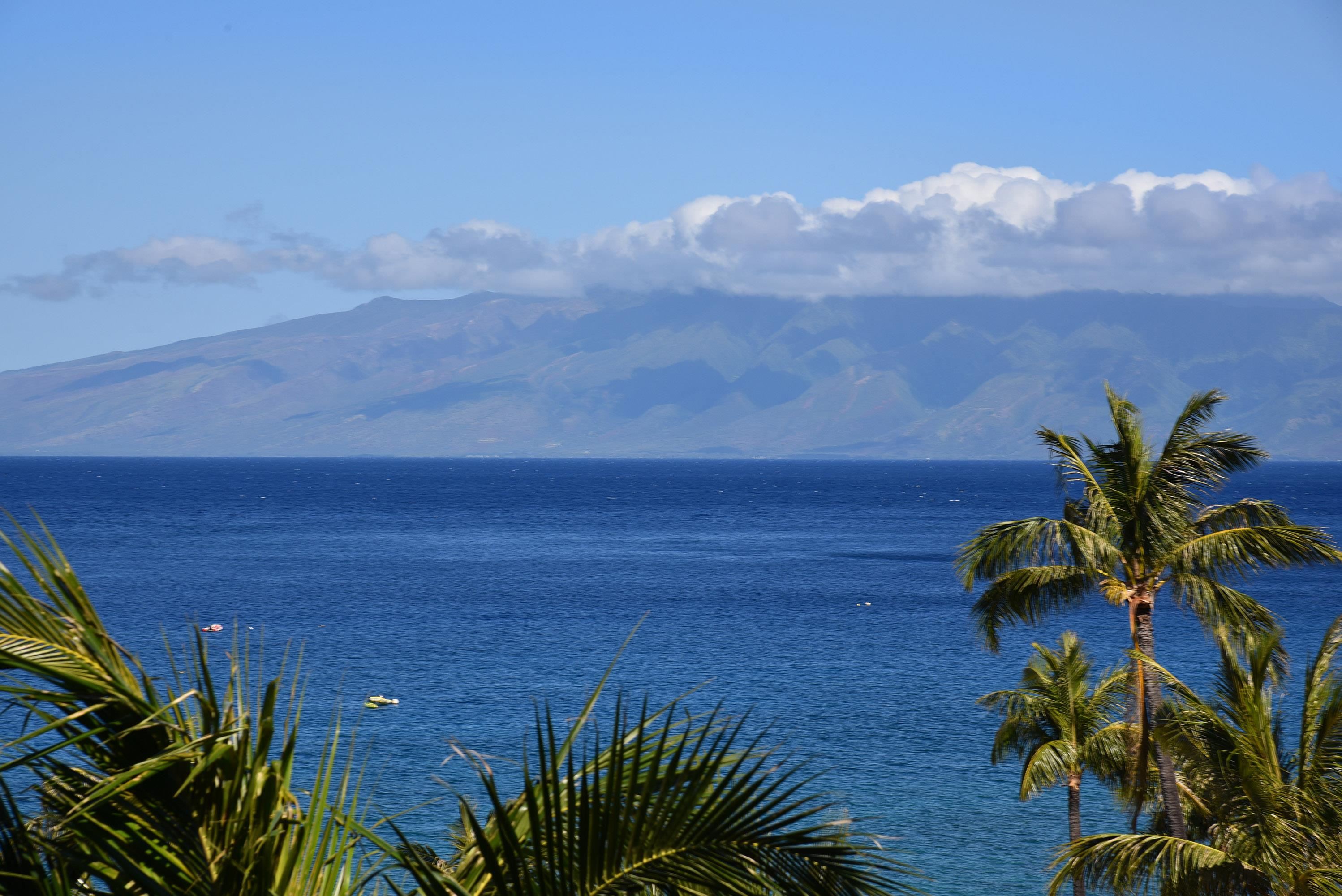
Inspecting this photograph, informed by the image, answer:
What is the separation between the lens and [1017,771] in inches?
1492

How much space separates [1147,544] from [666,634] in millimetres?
49782

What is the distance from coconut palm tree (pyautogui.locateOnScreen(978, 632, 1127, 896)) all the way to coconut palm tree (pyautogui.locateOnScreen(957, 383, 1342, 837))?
3.04m

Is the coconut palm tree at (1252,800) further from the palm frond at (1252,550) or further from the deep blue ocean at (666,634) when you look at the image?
the deep blue ocean at (666,634)

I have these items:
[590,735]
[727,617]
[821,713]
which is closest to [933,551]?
[727,617]

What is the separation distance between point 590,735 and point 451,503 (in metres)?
163

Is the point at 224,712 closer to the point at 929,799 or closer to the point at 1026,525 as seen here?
the point at 1026,525

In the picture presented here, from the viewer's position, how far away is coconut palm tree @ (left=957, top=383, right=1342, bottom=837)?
52.9 feet

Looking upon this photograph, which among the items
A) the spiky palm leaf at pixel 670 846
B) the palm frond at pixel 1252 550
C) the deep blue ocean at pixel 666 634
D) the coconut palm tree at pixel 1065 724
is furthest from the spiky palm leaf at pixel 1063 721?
the spiky palm leaf at pixel 670 846

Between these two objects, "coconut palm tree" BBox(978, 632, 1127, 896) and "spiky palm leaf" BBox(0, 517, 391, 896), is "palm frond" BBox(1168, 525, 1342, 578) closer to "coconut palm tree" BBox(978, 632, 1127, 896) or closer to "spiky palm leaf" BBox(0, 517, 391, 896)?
"coconut palm tree" BBox(978, 632, 1127, 896)

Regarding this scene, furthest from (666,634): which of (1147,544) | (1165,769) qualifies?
(1165,769)

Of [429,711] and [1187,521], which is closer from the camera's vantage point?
[1187,521]

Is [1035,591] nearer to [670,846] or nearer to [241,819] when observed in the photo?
[670,846]

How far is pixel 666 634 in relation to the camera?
2574 inches

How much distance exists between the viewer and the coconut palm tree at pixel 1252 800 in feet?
43.0
